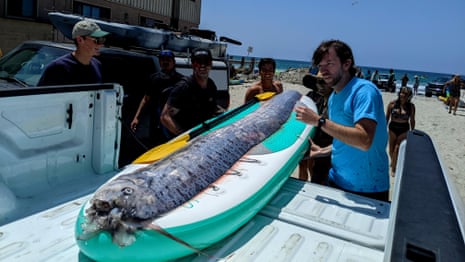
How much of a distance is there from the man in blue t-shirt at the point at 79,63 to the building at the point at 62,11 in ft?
20.4

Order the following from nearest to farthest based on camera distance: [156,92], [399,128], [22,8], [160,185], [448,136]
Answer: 1. [160,185]
2. [156,92]
3. [399,128]
4. [448,136]
5. [22,8]

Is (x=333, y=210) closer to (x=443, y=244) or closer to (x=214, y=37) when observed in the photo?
(x=443, y=244)

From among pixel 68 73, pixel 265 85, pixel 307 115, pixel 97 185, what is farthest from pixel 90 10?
pixel 307 115

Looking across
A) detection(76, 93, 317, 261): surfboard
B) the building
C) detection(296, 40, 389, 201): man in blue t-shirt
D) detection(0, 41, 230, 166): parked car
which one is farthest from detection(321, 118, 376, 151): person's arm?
the building

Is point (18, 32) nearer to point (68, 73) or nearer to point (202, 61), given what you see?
point (68, 73)

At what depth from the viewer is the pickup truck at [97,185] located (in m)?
1.59

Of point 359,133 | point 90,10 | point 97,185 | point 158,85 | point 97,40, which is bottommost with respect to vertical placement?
point 97,185

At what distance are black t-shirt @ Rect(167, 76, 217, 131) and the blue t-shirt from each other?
161 cm

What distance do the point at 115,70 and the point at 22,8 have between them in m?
12.0

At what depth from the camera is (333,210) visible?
2.63 meters

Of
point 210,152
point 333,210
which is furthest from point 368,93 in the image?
point 210,152

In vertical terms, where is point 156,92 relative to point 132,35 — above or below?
below

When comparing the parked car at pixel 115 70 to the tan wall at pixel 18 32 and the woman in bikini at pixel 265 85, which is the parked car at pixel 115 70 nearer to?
the woman in bikini at pixel 265 85

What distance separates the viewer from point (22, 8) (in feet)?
47.5
